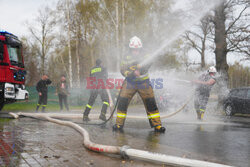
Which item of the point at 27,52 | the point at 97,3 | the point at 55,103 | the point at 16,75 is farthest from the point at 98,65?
the point at 27,52

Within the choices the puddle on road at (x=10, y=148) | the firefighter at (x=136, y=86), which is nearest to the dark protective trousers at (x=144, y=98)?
the firefighter at (x=136, y=86)

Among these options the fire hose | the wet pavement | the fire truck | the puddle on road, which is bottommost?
the wet pavement

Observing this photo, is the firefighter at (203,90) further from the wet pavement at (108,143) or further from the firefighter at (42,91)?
the firefighter at (42,91)

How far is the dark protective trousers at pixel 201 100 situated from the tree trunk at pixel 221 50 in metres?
6.29

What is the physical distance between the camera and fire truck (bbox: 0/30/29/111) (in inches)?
431

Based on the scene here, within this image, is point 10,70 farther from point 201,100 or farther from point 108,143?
point 108,143

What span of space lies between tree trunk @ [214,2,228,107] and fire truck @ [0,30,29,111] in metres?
9.54

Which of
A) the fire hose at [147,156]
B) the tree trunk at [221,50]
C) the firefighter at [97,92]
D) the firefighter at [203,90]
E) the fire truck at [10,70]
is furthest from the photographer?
the tree trunk at [221,50]

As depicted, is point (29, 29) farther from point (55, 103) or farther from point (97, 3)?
point (55, 103)

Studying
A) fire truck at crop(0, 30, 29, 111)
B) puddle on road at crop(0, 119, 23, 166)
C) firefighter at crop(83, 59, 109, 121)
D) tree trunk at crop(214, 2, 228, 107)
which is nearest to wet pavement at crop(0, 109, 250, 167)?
puddle on road at crop(0, 119, 23, 166)

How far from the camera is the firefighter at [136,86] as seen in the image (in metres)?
6.21

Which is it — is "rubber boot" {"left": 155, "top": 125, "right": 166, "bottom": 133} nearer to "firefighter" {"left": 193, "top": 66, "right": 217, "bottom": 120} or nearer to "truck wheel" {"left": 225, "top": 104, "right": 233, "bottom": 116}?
"firefighter" {"left": 193, "top": 66, "right": 217, "bottom": 120}

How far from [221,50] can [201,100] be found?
7.49 m

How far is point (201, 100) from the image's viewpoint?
9.40 m
